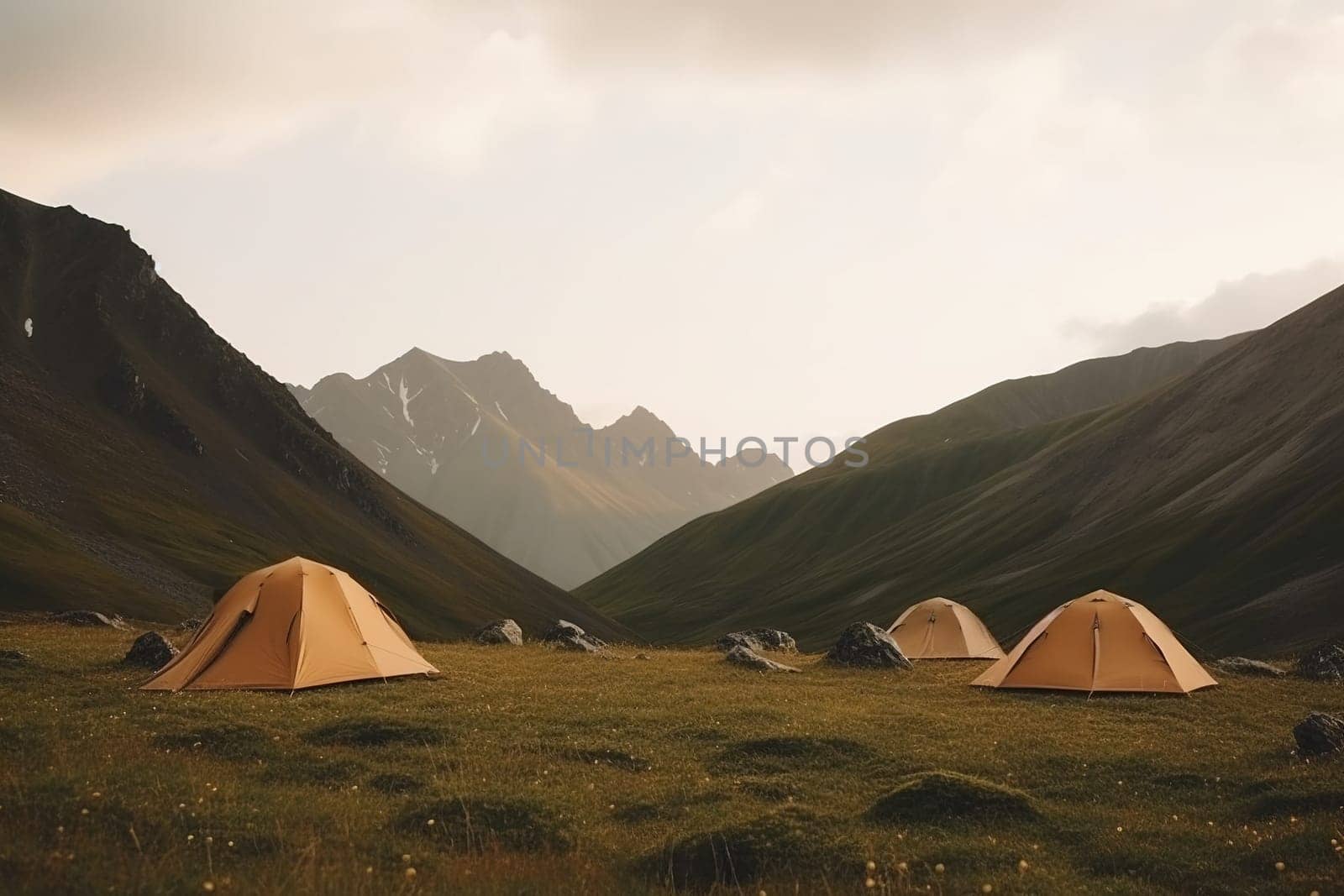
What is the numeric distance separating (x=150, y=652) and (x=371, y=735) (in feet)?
39.9

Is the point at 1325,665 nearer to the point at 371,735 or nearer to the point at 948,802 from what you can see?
the point at 948,802

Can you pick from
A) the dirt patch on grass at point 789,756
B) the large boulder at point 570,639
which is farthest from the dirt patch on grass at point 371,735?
the large boulder at point 570,639

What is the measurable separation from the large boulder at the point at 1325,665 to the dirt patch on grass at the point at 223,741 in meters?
33.4

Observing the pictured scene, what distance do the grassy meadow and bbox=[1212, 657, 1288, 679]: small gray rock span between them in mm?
8166

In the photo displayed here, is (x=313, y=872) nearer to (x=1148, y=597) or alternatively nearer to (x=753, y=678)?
(x=753, y=678)

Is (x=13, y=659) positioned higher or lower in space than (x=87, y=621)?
higher

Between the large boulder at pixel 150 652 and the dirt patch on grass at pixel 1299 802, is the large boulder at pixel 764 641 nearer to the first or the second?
the large boulder at pixel 150 652

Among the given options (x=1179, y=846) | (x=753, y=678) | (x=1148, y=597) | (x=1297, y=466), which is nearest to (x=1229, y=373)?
(x=1297, y=466)

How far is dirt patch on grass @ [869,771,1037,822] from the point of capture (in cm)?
1506

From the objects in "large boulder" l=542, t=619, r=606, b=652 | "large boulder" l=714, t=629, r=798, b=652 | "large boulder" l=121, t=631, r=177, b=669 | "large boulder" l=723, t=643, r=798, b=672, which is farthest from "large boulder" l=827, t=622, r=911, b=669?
"large boulder" l=121, t=631, r=177, b=669

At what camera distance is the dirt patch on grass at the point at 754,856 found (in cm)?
1227

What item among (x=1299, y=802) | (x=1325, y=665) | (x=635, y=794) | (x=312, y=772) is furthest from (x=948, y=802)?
(x=1325, y=665)

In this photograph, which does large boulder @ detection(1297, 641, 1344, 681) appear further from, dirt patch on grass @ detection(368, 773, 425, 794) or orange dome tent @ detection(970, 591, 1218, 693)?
dirt patch on grass @ detection(368, 773, 425, 794)

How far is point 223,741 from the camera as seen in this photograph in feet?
60.4
